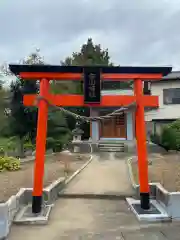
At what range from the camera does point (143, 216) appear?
6508mm

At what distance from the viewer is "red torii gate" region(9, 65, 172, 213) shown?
7246 millimetres

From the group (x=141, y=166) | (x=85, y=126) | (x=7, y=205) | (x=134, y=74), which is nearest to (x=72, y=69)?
(x=134, y=74)

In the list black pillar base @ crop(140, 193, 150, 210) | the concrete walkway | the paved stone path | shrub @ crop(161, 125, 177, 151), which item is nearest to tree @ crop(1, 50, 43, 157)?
the concrete walkway

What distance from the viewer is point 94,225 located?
6.25 metres

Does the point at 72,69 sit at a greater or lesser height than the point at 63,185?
greater

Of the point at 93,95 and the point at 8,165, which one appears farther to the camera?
the point at 8,165

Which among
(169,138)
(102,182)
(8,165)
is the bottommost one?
(102,182)

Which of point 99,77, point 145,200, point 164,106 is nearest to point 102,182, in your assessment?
point 145,200

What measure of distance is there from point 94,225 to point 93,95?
322 cm

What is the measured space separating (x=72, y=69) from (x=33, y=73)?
104 cm

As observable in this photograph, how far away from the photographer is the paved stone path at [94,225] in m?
5.62

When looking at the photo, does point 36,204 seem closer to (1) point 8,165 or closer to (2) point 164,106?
(1) point 8,165

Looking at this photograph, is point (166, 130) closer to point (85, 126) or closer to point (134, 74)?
point (85, 126)

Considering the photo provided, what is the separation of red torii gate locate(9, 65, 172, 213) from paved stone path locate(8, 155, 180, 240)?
974 millimetres
